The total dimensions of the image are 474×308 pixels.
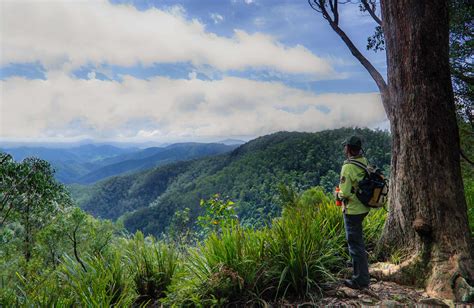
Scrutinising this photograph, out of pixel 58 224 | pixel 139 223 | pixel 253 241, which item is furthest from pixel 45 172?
pixel 139 223

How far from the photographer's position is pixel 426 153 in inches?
146

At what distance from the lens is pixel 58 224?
9172mm

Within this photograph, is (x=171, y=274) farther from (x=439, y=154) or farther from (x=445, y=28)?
(x=445, y=28)

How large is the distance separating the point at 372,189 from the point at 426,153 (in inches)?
30.9

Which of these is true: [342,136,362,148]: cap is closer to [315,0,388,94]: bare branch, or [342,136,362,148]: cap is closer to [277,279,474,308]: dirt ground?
[315,0,388,94]: bare branch

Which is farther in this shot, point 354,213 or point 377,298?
point 354,213

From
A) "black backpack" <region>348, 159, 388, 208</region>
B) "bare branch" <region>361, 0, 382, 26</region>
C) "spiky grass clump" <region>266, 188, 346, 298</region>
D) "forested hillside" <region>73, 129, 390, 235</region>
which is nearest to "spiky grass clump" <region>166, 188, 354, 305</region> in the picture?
"spiky grass clump" <region>266, 188, 346, 298</region>

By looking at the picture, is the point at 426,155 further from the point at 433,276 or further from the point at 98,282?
the point at 98,282

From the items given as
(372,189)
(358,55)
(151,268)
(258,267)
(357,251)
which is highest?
(358,55)

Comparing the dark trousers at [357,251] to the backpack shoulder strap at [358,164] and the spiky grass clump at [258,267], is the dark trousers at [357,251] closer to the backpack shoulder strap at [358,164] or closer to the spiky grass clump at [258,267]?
the spiky grass clump at [258,267]

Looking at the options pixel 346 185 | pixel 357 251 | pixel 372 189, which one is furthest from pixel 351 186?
pixel 357 251

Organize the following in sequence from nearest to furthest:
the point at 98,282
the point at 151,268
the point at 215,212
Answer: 1. the point at 98,282
2. the point at 151,268
3. the point at 215,212

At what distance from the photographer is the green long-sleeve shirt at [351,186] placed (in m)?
3.62

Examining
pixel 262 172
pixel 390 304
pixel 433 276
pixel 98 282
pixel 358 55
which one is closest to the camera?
pixel 390 304
